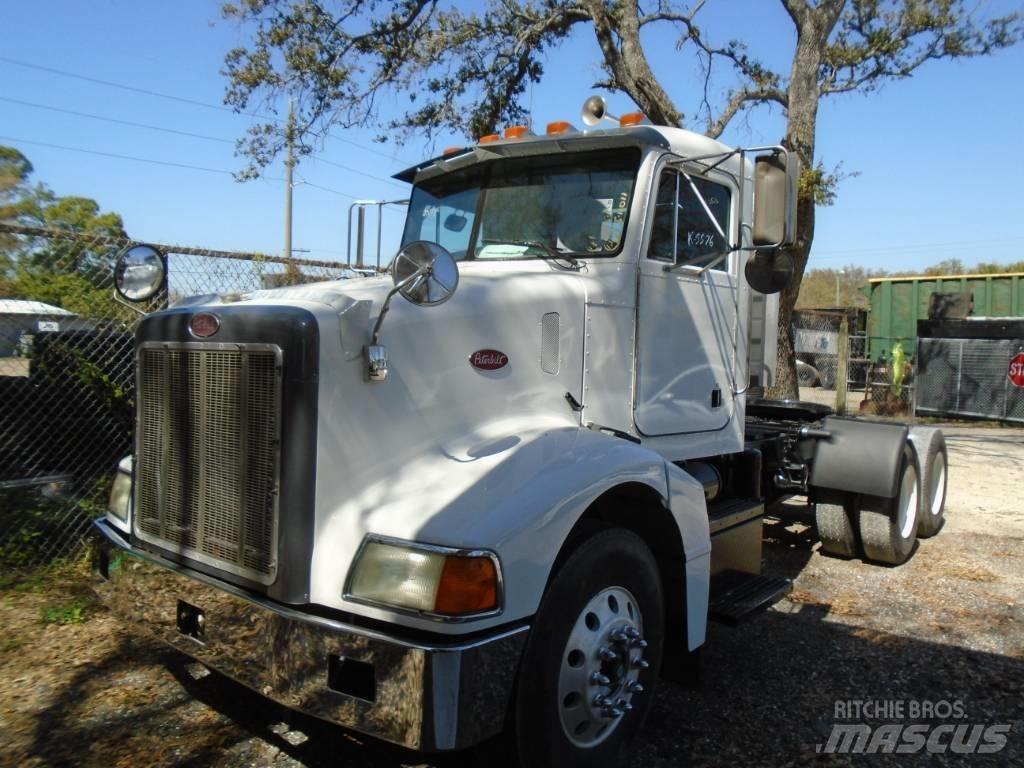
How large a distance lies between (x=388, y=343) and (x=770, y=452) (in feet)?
12.6

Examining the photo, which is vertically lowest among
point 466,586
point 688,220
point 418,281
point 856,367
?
point 466,586

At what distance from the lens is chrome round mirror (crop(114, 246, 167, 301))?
11.9ft

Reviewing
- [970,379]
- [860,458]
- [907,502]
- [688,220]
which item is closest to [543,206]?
[688,220]

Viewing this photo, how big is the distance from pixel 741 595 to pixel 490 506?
75.6 inches

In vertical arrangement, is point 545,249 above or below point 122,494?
above

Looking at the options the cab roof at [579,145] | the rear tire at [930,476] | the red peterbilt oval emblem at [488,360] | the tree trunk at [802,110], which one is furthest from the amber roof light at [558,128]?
the tree trunk at [802,110]

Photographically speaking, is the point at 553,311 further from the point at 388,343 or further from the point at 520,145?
the point at 520,145

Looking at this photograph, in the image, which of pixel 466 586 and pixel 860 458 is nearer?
pixel 466 586

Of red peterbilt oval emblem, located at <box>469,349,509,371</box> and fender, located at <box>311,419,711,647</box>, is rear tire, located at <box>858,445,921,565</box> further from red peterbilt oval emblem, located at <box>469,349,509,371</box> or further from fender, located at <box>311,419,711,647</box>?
red peterbilt oval emblem, located at <box>469,349,509,371</box>

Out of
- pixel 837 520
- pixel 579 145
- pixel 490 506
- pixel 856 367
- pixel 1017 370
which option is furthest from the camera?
pixel 856 367

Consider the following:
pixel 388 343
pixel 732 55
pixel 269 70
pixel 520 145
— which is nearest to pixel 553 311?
pixel 388 343

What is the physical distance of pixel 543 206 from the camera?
405 cm

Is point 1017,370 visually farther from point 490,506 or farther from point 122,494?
point 122,494

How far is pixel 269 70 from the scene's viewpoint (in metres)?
11.7
